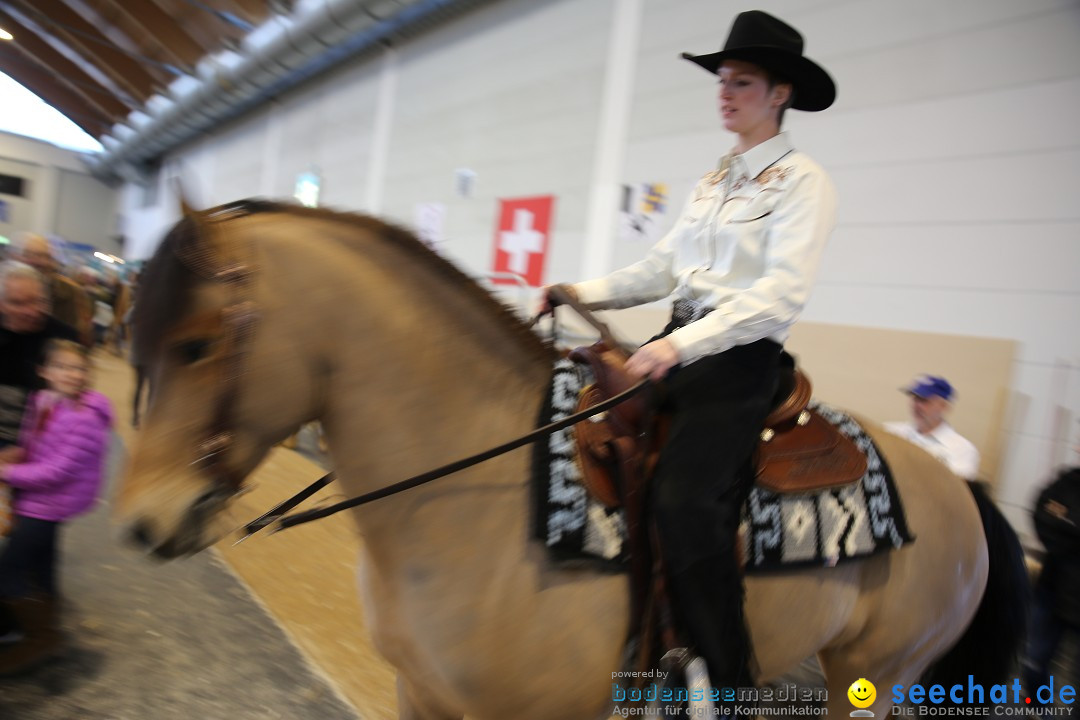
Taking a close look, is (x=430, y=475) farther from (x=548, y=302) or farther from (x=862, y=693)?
(x=862, y=693)

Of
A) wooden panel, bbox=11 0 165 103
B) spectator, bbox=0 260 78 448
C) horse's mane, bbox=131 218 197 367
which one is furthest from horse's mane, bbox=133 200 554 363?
wooden panel, bbox=11 0 165 103

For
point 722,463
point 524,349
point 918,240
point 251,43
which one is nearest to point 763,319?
point 722,463

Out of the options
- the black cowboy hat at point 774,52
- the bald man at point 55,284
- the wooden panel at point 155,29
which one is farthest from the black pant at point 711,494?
the wooden panel at point 155,29

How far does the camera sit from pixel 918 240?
3918mm

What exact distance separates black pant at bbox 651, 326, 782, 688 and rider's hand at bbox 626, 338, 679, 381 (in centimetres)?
21

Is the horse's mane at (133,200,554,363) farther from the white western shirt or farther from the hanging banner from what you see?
the hanging banner

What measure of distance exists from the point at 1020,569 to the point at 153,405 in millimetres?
2790

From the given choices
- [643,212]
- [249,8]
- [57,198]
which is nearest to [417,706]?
[643,212]

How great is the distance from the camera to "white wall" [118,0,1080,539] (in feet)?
11.1

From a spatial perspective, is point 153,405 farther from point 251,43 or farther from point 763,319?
point 251,43

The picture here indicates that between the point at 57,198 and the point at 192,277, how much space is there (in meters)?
27.4

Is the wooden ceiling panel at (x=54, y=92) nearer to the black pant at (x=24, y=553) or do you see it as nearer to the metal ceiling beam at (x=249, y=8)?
the metal ceiling beam at (x=249, y=8)

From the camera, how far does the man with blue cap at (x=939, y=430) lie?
10.4ft

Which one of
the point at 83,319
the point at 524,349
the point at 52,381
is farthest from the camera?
the point at 83,319
